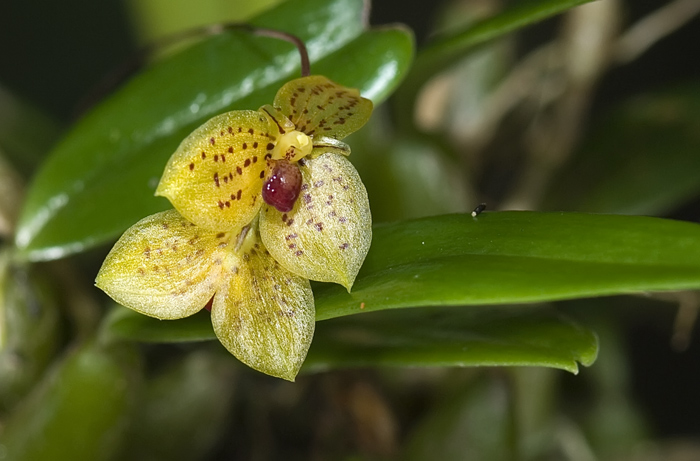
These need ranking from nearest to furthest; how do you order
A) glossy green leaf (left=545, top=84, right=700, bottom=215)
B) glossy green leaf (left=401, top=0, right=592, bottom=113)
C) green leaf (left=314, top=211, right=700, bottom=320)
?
green leaf (left=314, top=211, right=700, bottom=320), glossy green leaf (left=401, top=0, right=592, bottom=113), glossy green leaf (left=545, top=84, right=700, bottom=215)

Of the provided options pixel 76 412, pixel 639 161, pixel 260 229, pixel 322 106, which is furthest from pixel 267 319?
pixel 639 161

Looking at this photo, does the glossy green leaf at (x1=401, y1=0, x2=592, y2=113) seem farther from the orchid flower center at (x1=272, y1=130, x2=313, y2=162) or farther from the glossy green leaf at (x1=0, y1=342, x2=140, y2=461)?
the glossy green leaf at (x1=0, y1=342, x2=140, y2=461)

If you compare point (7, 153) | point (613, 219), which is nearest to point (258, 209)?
point (613, 219)

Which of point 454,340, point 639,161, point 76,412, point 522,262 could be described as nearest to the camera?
point 522,262

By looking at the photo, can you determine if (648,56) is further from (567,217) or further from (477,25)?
(567,217)

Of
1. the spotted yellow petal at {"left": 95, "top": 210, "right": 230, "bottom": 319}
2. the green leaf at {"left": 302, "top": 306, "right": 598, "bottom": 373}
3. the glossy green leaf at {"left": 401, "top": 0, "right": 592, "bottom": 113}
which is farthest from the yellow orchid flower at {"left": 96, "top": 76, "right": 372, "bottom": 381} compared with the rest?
the glossy green leaf at {"left": 401, "top": 0, "right": 592, "bottom": 113}

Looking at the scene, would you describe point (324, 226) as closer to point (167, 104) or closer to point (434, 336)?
point (434, 336)
